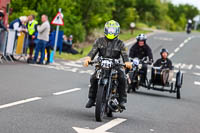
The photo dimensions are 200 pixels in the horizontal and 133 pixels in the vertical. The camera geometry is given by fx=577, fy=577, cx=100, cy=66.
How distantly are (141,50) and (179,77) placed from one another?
1387 mm

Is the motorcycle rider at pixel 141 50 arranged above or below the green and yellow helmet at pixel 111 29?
below

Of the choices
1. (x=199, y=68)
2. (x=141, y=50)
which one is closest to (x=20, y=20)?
(x=141, y=50)

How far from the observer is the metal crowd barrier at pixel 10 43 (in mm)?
21844

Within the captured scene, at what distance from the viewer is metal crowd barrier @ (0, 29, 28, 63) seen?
860 inches

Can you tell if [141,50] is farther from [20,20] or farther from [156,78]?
[20,20]

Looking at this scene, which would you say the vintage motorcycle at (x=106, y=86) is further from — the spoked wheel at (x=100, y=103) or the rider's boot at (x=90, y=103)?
the rider's boot at (x=90, y=103)

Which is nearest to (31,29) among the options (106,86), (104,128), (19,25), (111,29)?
(19,25)

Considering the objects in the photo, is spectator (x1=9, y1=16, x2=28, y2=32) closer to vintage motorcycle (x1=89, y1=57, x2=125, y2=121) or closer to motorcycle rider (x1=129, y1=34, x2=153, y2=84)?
motorcycle rider (x1=129, y1=34, x2=153, y2=84)

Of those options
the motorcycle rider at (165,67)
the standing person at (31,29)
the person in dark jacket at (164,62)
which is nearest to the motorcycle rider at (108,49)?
the motorcycle rider at (165,67)

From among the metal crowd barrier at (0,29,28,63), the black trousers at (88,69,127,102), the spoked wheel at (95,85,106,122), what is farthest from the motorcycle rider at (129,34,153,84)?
the spoked wheel at (95,85,106,122)

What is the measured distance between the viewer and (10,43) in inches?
875

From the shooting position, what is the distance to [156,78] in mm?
17281

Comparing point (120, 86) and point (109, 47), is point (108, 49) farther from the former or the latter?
point (120, 86)

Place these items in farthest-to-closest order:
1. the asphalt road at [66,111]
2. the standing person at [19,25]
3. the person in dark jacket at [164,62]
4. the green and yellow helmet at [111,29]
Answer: the standing person at [19,25] → the person in dark jacket at [164,62] → the green and yellow helmet at [111,29] → the asphalt road at [66,111]
